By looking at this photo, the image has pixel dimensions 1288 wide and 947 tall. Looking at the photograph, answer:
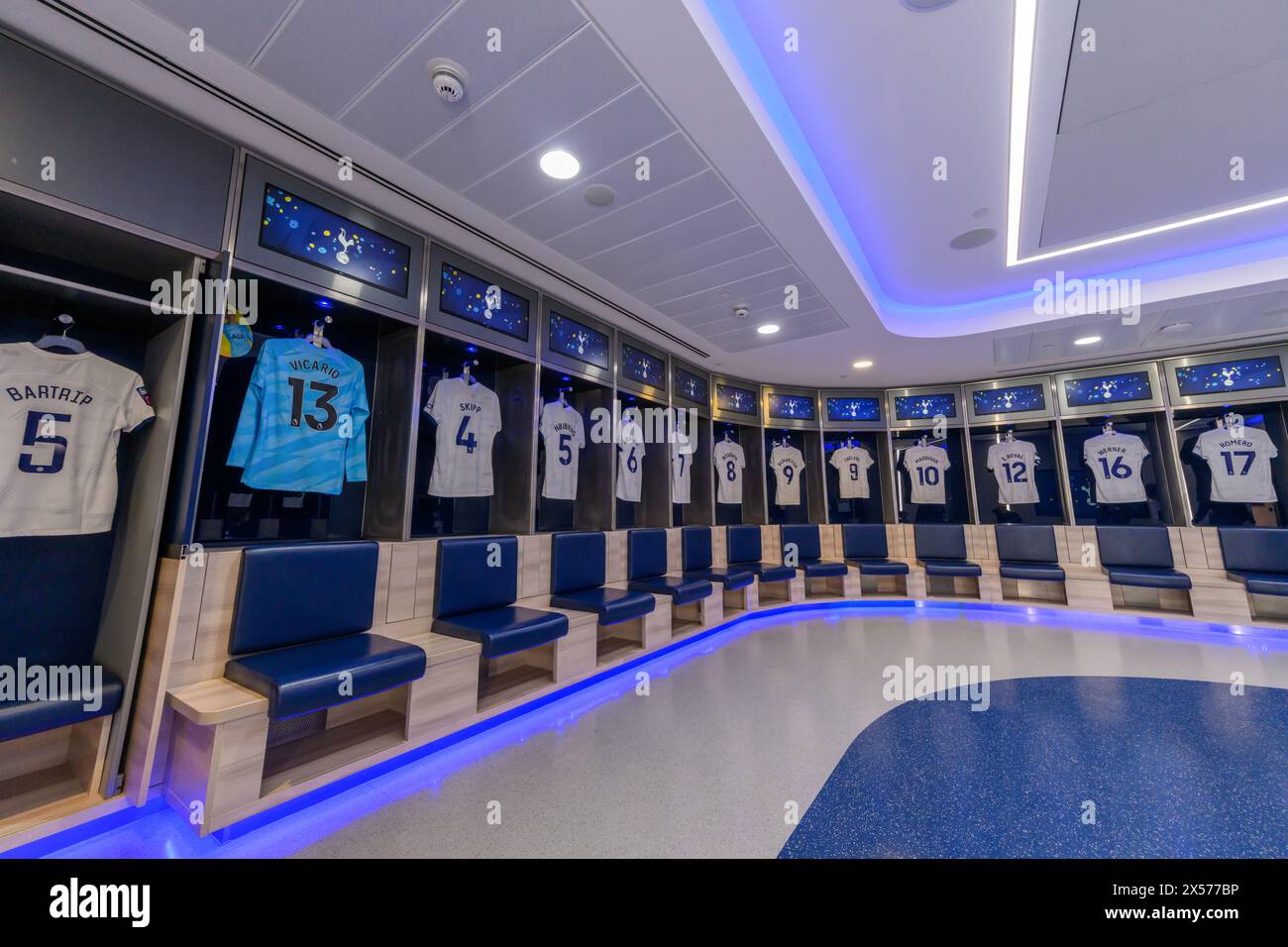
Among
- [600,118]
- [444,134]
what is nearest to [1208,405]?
[600,118]

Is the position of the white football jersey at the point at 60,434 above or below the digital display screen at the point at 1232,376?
below

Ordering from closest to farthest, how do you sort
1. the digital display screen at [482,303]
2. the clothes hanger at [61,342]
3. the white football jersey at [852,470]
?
the clothes hanger at [61,342]
the digital display screen at [482,303]
the white football jersey at [852,470]

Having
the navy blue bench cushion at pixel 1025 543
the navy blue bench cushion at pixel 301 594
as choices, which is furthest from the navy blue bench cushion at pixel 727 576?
the navy blue bench cushion at pixel 1025 543

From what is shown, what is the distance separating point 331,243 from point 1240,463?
770 cm

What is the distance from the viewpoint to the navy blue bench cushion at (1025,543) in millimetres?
5004

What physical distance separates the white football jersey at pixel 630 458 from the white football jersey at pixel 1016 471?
4470mm

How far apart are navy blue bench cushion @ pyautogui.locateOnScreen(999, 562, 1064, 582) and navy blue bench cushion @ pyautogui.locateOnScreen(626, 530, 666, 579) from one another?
3.81m

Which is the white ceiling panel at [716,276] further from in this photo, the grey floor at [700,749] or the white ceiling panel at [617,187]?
the grey floor at [700,749]

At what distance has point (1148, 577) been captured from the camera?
420 cm

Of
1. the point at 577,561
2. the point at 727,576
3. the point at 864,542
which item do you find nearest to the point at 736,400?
the point at 727,576

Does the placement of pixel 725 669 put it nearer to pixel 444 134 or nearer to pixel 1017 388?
pixel 444 134

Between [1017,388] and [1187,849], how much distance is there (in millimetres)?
5484
